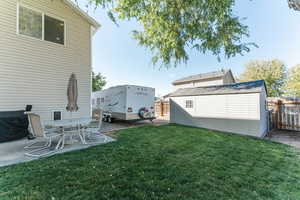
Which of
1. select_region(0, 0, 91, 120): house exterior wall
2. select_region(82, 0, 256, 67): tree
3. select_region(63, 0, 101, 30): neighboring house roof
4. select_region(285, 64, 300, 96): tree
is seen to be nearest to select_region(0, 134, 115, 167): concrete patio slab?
select_region(0, 0, 91, 120): house exterior wall

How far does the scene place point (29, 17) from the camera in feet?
17.1

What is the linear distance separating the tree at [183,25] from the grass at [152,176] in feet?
15.0

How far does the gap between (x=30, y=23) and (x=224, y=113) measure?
10181mm

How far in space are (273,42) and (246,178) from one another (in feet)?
43.7

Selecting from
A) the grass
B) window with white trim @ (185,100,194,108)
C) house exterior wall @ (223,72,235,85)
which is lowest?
the grass

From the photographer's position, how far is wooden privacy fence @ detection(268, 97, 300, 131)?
7656 millimetres

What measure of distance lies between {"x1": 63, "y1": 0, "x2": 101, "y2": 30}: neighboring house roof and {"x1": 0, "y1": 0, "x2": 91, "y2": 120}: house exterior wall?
18 centimetres

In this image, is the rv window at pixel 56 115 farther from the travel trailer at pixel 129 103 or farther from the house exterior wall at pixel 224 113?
the house exterior wall at pixel 224 113

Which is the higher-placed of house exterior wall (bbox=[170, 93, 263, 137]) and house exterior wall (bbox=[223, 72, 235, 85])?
house exterior wall (bbox=[223, 72, 235, 85])

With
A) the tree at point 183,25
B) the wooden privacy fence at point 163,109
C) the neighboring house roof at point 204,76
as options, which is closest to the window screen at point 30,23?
the tree at point 183,25

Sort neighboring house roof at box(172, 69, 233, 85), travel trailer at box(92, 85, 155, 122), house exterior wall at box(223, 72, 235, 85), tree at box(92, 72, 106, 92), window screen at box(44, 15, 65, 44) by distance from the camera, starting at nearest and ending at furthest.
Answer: window screen at box(44, 15, 65, 44) < travel trailer at box(92, 85, 155, 122) < neighboring house roof at box(172, 69, 233, 85) < house exterior wall at box(223, 72, 235, 85) < tree at box(92, 72, 106, 92)

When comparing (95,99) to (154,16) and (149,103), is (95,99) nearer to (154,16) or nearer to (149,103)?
(149,103)

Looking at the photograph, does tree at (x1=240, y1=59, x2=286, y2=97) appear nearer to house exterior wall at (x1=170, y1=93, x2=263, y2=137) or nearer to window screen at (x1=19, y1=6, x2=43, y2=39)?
house exterior wall at (x1=170, y1=93, x2=263, y2=137)

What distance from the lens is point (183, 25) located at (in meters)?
5.46
